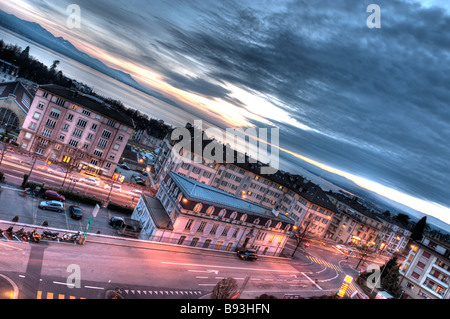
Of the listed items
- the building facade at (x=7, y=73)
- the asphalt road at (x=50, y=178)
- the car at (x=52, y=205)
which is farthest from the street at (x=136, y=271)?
the building facade at (x=7, y=73)

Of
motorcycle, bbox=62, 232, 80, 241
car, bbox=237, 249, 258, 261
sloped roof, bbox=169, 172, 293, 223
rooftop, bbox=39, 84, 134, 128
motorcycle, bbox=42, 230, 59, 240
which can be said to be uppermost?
rooftop, bbox=39, 84, 134, 128

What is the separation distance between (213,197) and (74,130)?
115 ft

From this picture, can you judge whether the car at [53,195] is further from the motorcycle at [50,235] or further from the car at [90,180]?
the motorcycle at [50,235]

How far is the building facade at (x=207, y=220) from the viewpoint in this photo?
38.1 meters

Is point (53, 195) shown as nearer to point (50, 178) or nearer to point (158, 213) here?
point (50, 178)

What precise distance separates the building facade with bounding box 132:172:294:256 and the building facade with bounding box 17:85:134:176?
2138cm

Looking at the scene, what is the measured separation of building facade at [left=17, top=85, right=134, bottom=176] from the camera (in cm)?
5562

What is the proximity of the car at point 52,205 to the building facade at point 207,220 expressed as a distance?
417 inches

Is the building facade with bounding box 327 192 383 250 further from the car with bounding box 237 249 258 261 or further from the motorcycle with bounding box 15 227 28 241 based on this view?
the motorcycle with bounding box 15 227 28 241

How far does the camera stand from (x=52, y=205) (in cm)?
3722

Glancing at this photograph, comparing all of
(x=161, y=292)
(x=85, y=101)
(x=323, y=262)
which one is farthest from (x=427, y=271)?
(x=85, y=101)

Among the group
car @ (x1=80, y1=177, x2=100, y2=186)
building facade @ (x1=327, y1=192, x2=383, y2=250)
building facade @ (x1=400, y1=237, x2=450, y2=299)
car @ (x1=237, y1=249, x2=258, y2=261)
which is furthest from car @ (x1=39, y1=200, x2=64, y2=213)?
building facade @ (x1=327, y1=192, x2=383, y2=250)

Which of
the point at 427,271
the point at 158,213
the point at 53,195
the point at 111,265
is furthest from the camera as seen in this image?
the point at 427,271
